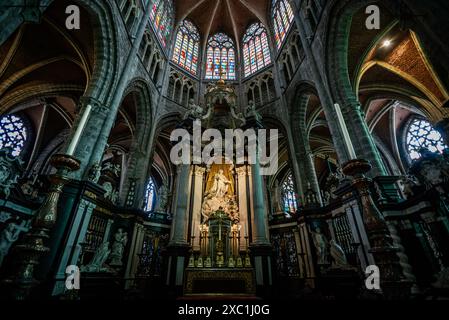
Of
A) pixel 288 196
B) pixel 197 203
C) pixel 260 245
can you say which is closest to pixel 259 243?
pixel 260 245

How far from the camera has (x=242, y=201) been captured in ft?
30.1

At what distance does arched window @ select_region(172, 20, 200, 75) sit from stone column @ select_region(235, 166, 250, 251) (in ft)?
42.5

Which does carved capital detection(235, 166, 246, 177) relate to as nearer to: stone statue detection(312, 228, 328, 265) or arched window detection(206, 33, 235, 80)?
stone statue detection(312, 228, 328, 265)

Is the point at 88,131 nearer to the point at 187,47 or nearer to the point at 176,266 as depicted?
the point at 176,266

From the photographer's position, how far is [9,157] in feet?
22.2

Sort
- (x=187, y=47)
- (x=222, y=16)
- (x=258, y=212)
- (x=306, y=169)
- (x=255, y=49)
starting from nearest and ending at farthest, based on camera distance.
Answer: (x=258, y=212) → (x=306, y=169) → (x=255, y=49) → (x=187, y=47) → (x=222, y=16)

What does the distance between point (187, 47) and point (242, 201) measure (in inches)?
686

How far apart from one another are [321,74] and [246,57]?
1225cm

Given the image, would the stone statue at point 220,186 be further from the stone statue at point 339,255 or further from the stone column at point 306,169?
the stone statue at point 339,255

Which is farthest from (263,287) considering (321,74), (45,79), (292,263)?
(45,79)

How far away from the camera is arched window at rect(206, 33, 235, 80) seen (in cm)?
1934

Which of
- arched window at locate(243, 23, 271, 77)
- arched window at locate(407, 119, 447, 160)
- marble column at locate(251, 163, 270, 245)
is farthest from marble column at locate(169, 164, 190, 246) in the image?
arched window at locate(407, 119, 447, 160)

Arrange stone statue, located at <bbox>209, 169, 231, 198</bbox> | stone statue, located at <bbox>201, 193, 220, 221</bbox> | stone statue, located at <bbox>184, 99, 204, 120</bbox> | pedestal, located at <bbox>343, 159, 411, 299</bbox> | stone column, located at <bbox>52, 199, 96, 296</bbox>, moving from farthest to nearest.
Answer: stone statue, located at <bbox>184, 99, 204, 120</bbox>, stone statue, located at <bbox>209, 169, 231, 198</bbox>, stone statue, located at <bbox>201, 193, 220, 221</bbox>, stone column, located at <bbox>52, 199, 96, 296</bbox>, pedestal, located at <bbox>343, 159, 411, 299</bbox>

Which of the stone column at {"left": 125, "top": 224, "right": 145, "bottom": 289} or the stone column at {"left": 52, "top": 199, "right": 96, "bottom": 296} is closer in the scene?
the stone column at {"left": 52, "top": 199, "right": 96, "bottom": 296}
